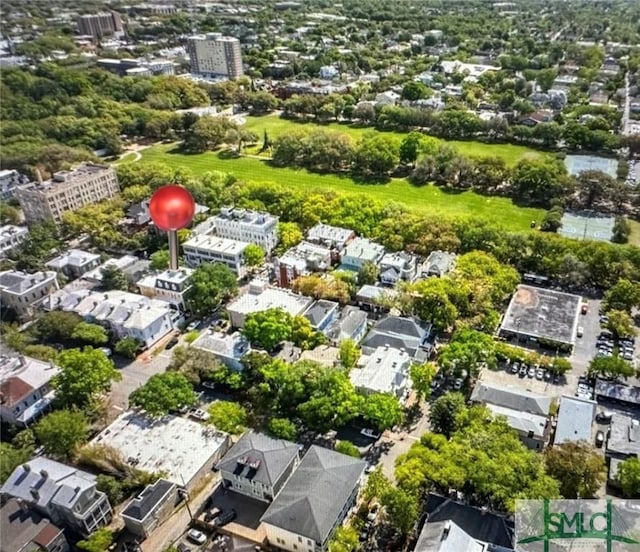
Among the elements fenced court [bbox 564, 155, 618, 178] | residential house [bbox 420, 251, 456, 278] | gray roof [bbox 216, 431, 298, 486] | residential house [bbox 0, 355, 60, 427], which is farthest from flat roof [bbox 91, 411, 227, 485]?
fenced court [bbox 564, 155, 618, 178]

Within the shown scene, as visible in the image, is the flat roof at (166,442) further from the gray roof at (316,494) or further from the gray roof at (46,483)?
the gray roof at (316,494)

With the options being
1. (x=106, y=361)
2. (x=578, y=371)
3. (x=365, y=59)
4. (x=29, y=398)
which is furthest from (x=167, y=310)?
(x=365, y=59)

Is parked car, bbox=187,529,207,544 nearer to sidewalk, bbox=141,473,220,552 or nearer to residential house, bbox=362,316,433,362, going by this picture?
sidewalk, bbox=141,473,220,552

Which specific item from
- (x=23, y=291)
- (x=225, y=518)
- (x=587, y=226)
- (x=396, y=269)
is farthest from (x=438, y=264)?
(x=23, y=291)

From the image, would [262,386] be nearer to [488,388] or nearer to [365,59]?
[488,388]

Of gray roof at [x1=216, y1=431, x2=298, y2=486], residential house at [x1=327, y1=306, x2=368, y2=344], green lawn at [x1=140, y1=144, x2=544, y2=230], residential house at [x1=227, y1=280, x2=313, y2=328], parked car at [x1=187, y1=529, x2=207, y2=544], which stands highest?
gray roof at [x1=216, y1=431, x2=298, y2=486]

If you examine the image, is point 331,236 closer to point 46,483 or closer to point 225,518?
point 225,518
